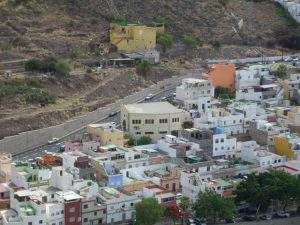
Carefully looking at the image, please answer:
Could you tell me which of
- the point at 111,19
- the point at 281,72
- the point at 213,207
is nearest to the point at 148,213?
the point at 213,207

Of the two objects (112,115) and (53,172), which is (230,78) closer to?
(112,115)

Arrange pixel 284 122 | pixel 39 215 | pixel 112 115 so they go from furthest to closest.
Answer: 1. pixel 112 115
2. pixel 284 122
3. pixel 39 215

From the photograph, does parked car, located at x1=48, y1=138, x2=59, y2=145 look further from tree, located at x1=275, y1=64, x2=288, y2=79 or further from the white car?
tree, located at x1=275, y1=64, x2=288, y2=79

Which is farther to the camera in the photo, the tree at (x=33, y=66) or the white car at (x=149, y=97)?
the tree at (x=33, y=66)

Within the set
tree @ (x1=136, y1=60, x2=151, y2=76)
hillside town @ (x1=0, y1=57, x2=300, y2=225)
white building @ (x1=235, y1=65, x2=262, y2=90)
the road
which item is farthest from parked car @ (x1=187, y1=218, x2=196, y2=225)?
tree @ (x1=136, y1=60, x2=151, y2=76)

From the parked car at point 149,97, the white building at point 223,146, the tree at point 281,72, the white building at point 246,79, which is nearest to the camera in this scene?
the white building at point 223,146

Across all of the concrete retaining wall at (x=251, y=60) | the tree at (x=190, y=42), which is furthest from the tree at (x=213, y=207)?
the tree at (x=190, y=42)

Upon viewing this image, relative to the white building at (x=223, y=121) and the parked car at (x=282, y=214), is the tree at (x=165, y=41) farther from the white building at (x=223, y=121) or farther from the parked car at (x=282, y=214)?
the parked car at (x=282, y=214)

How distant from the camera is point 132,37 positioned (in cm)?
3872

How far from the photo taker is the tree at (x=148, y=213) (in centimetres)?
2131

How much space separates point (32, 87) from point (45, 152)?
5.75 meters

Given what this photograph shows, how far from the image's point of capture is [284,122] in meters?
28.8

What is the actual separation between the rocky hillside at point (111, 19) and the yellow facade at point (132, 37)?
635 millimetres

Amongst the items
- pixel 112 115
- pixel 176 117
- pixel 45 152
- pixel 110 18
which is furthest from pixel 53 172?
pixel 110 18
